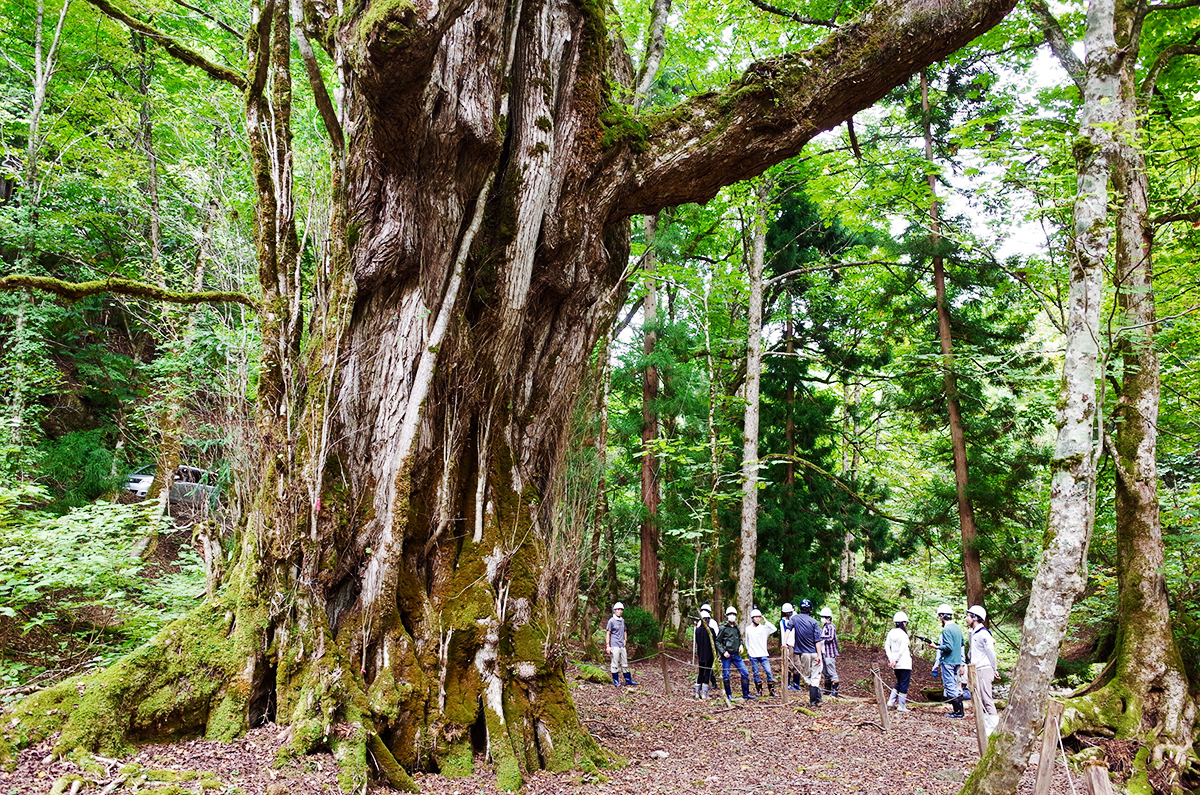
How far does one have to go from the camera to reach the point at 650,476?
45.9 ft

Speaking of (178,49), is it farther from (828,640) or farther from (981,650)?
(828,640)

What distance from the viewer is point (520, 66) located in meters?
5.52

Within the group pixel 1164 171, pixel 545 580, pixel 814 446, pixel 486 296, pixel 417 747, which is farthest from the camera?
pixel 814 446

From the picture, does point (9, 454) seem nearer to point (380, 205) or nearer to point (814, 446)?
point (380, 205)

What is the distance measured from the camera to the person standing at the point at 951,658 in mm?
9570

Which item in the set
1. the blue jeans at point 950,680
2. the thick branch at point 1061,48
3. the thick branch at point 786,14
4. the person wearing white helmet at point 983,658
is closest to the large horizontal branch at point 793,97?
the thick branch at point 786,14

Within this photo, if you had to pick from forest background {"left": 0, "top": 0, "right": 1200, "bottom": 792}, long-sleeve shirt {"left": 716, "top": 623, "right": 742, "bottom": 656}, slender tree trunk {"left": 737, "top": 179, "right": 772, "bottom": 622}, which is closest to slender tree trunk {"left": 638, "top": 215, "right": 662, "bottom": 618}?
forest background {"left": 0, "top": 0, "right": 1200, "bottom": 792}

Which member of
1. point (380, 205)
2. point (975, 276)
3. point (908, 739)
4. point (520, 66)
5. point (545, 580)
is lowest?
point (908, 739)

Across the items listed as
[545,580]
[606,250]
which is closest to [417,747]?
[545,580]

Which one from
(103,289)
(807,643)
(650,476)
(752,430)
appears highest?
(752,430)

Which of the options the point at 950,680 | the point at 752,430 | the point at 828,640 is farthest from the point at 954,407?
the point at 828,640

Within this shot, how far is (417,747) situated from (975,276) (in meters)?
12.0

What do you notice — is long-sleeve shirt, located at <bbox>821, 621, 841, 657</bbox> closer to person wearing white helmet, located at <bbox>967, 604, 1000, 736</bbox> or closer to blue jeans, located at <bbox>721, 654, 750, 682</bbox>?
blue jeans, located at <bbox>721, 654, 750, 682</bbox>

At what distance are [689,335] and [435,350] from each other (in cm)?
987
